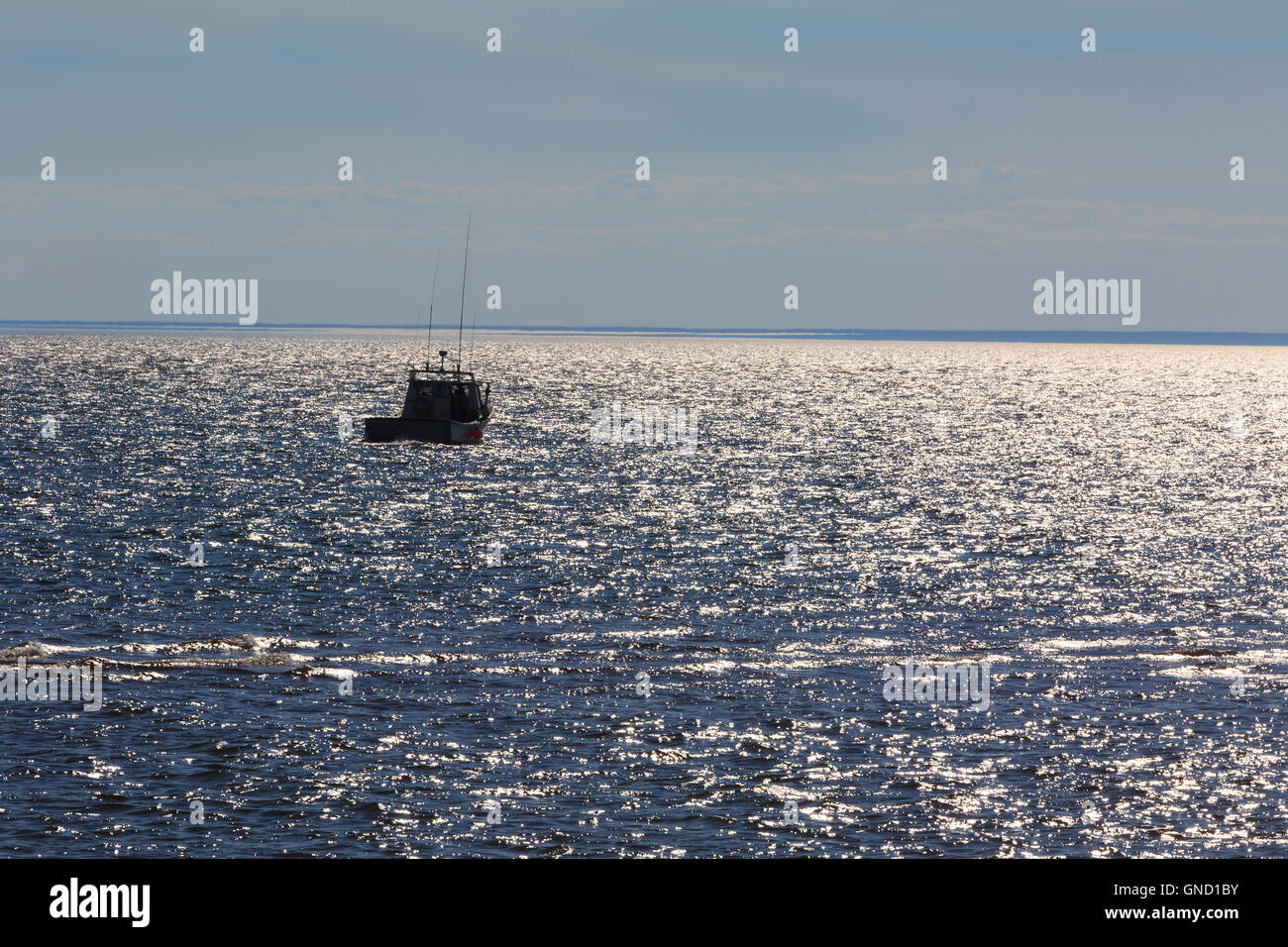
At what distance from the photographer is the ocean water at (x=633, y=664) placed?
826 inches

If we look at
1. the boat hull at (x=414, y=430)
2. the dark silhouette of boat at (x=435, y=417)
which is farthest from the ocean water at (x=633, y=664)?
the dark silhouette of boat at (x=435, y=417)

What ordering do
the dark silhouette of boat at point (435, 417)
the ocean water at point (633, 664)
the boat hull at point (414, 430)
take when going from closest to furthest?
1. the ocean water at point (633, 664)
2. the boat hull at point (414, 430)
3. the dark silhouette of boat at point (435, 417)

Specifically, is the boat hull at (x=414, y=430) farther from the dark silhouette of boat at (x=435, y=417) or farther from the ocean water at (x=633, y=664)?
the ocean water at (x=633, y=664)

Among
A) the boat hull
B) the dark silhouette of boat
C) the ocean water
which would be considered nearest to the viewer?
the ocean water

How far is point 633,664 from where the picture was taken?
31359 millimetres

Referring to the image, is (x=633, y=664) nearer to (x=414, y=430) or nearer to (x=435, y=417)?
(x=435, y=417)

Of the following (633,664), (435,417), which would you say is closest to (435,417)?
(435,417)

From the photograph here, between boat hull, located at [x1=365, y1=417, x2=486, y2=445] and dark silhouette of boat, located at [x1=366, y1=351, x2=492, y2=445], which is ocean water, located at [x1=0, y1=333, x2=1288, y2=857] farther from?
dark silhouette of boat, located at [x1=366, y1=351, x2=492, y2=445]

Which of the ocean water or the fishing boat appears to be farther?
the fishing boat

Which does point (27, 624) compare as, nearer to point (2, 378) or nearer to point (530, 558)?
point (530, 558)

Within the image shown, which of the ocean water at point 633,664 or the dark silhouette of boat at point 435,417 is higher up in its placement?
the dark silhouette of boat at point 435,417

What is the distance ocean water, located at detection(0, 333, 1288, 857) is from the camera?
68.8ft

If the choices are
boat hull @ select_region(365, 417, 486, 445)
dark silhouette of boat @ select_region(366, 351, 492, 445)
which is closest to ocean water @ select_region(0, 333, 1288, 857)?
boat hull @ select_region(365, 417, 486, 445)
